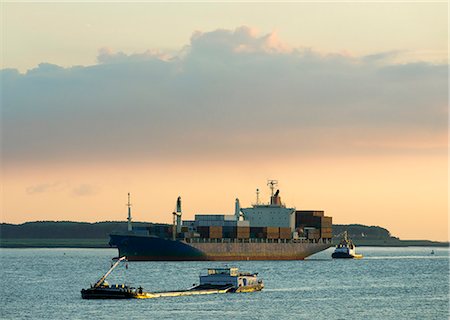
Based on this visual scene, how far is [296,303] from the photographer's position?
4532 inches

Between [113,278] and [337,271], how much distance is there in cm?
4431

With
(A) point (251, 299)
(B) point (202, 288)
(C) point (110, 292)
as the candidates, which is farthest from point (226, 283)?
(C) point (110, 292)

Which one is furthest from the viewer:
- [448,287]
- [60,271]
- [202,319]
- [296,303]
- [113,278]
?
[60,271]

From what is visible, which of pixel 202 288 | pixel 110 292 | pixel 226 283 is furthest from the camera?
pixel 226 283

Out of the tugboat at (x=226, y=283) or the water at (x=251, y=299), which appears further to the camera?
the tugboat at (x=226, y=283)

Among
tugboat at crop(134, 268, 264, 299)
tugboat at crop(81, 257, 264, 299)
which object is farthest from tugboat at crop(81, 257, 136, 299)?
tugboat at crop(134, 268, 264, 299)

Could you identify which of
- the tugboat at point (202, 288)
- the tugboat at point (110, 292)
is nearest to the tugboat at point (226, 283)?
the tugboat at point (202, 288)

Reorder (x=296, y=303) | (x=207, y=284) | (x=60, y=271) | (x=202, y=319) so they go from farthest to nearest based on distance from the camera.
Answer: (x=60, y=271)
(x=207, y=284)
(x=296, y=303)
(x=202, y=319)

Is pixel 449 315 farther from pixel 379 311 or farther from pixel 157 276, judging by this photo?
pixel 157 276

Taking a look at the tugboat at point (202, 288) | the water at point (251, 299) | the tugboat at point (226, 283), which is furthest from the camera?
the tugboat at point (226, 283)

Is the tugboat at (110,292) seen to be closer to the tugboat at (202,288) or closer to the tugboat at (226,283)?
the tugboat at (202,288)

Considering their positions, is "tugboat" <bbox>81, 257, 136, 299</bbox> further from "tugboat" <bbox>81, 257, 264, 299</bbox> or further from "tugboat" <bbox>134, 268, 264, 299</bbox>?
"tugboat" <bbox>134, 268, 264, 299</bbox>

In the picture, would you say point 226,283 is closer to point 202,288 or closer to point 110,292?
point 202,288

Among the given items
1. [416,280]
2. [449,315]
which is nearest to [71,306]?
[449,315]
